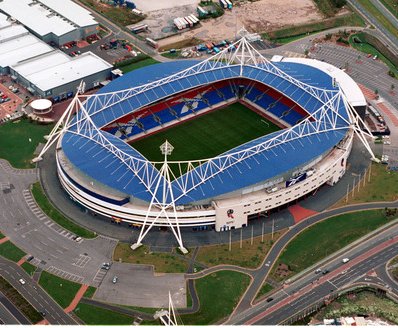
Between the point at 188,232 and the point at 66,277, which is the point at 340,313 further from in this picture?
the point at 66,277

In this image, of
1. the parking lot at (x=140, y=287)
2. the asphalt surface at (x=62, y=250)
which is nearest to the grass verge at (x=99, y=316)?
the parking lot at (x=140, y=287)

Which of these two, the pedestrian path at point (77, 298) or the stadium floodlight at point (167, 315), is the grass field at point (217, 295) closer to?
the stadium floodlight at point (167, 315)

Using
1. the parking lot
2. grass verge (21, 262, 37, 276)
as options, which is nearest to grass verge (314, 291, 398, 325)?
Result: the parking lot

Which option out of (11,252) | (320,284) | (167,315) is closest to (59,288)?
(11,252)

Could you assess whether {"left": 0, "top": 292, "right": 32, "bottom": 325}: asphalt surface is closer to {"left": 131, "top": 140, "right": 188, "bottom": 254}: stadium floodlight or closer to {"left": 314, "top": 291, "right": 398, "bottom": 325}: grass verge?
{"left": 131, "top": 140, "right": 188, "bottom": 254}: stadium floodlight

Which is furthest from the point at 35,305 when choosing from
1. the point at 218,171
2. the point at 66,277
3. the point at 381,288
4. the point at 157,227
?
the point at 381,288
